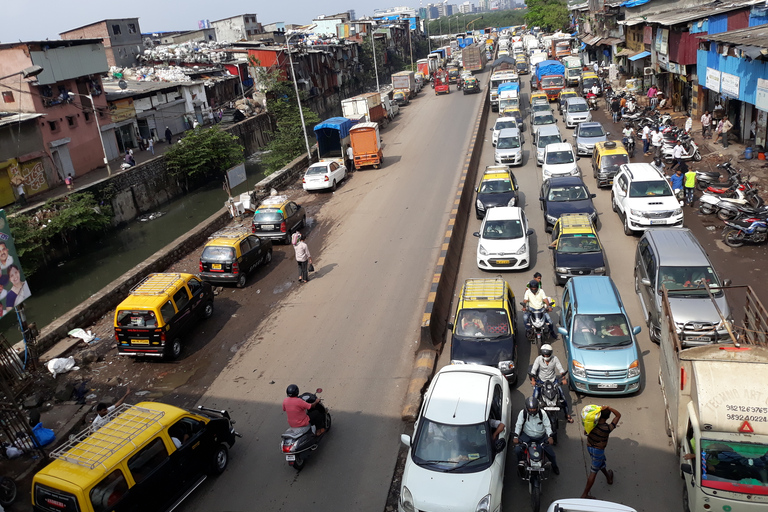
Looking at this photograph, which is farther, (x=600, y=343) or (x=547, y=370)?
(x=600, y=343)

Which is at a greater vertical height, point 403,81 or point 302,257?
point 403,81

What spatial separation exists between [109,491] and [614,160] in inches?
848

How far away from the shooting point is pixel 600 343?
36.6 ft

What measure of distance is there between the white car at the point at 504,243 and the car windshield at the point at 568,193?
259cm

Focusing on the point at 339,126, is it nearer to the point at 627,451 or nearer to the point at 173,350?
the point at 173,350

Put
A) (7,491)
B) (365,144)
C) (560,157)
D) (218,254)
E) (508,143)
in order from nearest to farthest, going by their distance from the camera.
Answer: (7,491)
(218,254)
(560,157)
(508,143)
(365,144)

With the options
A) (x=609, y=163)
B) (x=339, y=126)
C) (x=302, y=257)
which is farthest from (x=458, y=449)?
(x=339, y=126)

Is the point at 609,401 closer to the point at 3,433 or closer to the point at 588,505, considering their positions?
the point at 588,505

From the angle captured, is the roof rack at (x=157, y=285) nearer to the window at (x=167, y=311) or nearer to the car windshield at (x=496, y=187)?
the window at (x=167, y=311)

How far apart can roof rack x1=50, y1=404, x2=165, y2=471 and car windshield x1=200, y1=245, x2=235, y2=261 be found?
8.42 meters

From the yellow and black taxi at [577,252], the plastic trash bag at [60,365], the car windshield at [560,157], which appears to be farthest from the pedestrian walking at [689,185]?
the plastic trash bag at [60,365]

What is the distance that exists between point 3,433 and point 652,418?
12126 mm

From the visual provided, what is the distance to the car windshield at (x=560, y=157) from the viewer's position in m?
24.2

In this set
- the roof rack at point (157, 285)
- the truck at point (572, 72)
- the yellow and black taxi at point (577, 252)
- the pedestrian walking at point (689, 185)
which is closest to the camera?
the roof rack at point (157, 285)
